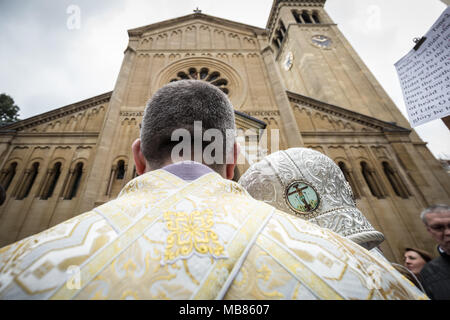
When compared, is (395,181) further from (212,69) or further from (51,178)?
(51,178)

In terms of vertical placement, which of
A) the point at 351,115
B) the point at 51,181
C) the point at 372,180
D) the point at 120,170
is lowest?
the point at 372,180

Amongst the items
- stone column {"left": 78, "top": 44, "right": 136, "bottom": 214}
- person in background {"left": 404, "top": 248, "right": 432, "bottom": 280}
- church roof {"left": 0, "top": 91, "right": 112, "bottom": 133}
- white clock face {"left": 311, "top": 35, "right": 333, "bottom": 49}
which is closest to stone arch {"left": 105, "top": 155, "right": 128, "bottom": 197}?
stone column {"left": 78, "top": 44, "right": 136, "bottom": 214}

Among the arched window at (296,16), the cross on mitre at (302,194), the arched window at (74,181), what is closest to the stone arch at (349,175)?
the cross on mitre at (302,194)

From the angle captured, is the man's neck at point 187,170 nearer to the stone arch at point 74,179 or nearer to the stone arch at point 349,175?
the stone arch at point 74,179

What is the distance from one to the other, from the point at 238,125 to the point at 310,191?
4.89m

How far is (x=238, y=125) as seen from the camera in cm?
608

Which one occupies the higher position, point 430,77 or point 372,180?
point 430,77

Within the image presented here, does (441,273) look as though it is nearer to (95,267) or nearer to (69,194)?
(95,267)

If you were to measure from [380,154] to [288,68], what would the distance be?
12.0m

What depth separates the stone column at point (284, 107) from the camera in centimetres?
694

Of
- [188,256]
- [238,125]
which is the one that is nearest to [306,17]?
[238,125]

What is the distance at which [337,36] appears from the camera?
14.8 meters

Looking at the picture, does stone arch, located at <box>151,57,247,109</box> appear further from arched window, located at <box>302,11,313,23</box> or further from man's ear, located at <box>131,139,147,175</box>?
arched window, located at <box>302,11,313,23</box>

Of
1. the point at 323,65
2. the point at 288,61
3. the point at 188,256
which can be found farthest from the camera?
the point at 288,61
